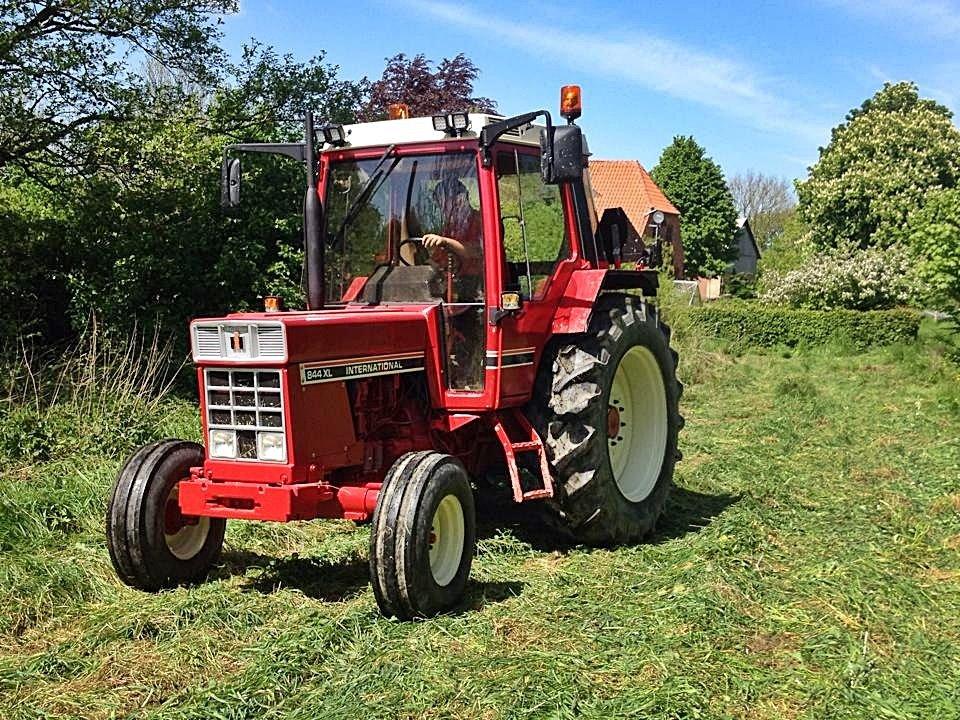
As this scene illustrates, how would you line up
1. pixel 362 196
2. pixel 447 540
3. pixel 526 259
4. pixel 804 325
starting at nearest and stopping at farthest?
pixel 447 540, pixel 526 259, pixel 362 196, pixel 804 325

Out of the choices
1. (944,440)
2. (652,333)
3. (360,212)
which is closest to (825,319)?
(944,440)

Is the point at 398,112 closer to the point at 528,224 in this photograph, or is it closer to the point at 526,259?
the point at 528,224

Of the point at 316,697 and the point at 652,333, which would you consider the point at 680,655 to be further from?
the point at 652,333

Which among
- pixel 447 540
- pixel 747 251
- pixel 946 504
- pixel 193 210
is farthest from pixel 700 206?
pixel 447 540

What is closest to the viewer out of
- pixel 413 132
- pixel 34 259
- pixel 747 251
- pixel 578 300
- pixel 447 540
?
pixel 447 540

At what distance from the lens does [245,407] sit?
4.99 m

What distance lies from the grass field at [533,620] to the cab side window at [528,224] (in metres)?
1.66

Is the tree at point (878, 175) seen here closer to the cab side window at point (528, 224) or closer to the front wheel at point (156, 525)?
the cab side window at point (528, 224)

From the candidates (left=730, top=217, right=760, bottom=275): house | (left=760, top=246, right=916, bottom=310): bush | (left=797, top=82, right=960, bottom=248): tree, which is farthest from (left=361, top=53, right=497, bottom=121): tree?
(left=730, top=217, right=760, bottom=275): house

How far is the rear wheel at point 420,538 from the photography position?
4.63 metres

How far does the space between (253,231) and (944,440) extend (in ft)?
26.2

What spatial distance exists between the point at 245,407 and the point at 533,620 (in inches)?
70.6

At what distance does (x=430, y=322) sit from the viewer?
18.4 ft

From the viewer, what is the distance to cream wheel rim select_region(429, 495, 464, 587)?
4.95m
